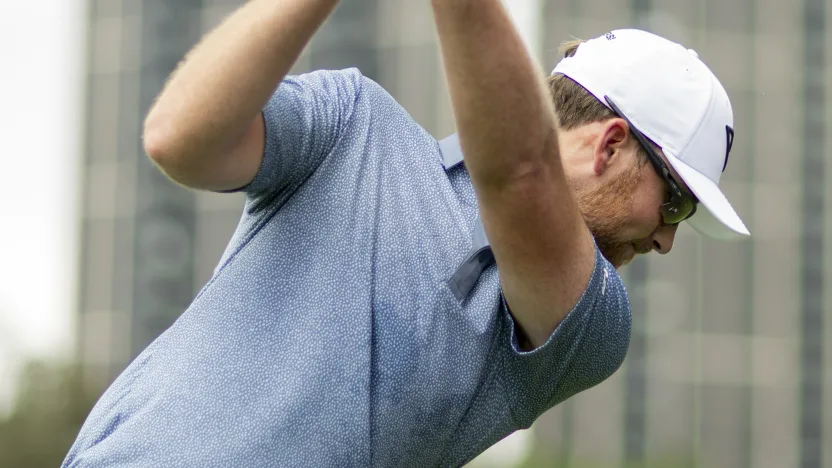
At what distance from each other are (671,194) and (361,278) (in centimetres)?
105

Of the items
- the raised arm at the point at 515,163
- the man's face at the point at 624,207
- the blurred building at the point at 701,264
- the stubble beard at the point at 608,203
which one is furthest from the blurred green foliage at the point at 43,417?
the raised arm at the point at 515,163

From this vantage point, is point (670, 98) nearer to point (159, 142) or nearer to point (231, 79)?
point (231, 79)

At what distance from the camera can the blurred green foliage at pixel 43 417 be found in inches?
1442

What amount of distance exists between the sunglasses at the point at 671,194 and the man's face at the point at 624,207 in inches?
0.7

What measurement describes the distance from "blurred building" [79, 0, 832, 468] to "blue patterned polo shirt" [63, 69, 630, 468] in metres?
42.8

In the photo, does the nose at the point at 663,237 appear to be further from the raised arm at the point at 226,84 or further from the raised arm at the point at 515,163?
the raised arm at the point at 226,84

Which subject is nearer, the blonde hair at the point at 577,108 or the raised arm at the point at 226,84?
the raised arm at the point at 226,84

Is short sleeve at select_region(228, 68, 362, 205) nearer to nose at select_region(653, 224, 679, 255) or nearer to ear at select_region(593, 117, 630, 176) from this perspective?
ear at select_region(593, 117, 630, 176)

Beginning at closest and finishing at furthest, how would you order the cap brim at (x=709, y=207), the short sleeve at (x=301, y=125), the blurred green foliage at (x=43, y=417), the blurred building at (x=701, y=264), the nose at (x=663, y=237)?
the short sleeve at (x=301, y=125) < the cap brim at (x=709, y=207) < the nose at (x=663, y=237) < the blurred green foliage at (x=43, y=417) < the blurred building at (x=701, y=264)

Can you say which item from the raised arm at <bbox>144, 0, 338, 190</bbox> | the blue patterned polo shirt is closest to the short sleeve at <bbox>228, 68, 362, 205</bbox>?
the blue patterned polo shirt

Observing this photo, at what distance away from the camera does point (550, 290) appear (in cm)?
419

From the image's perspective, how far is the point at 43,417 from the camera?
122 feet

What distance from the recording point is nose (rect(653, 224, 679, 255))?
4.95 m

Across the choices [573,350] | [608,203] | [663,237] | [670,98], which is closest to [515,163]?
[573,350]
